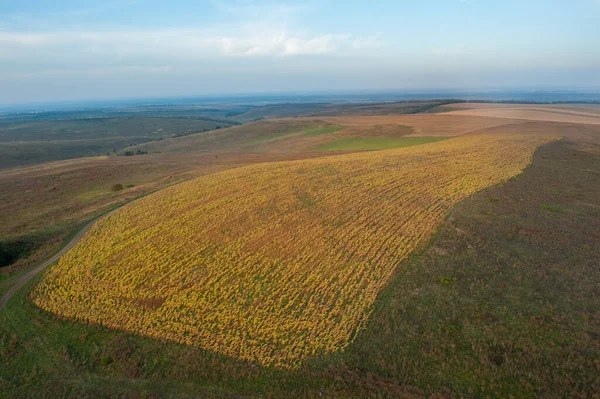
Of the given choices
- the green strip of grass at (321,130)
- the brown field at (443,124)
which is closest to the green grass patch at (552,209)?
the brown field at (443,124)

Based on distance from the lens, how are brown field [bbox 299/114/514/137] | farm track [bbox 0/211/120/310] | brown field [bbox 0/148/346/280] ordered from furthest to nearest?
1. brown field [bbox 299/114/514/137]
2. brown field [bbox 0/148/346/280]
3. farm track [bbox 0/211/120/310]

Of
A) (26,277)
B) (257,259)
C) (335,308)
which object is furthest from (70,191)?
(335,308)

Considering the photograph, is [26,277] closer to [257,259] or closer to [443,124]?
[257,259]

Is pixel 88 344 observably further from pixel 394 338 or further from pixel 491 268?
pixel 491 268

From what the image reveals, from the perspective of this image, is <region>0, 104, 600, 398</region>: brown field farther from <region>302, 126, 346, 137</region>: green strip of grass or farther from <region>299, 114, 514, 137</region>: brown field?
<region>302, 126, 346, 137</region>: green strip of grass

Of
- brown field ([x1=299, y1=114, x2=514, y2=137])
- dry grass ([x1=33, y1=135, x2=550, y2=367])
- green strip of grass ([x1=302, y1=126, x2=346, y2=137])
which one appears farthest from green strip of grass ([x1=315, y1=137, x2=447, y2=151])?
dry grass ([x1=33, y1=135, x2=550, y2=367])
